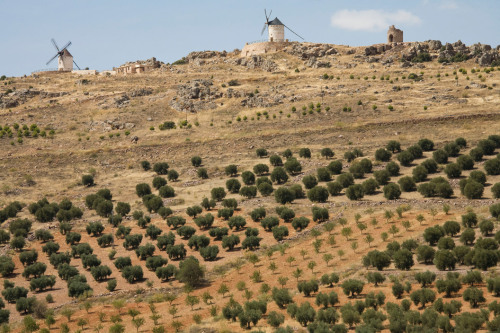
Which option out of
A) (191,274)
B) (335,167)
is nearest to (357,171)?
(335,167)

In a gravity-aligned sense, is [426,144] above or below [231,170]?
above

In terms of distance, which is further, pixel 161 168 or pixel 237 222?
pixel 161 168

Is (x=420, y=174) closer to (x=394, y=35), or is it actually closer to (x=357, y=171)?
(x=357, y=171)

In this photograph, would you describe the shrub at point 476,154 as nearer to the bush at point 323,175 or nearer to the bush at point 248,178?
the bush at point 323,175

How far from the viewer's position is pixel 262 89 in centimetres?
9275

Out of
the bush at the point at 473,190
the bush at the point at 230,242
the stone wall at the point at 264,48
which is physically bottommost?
the bush at the point at 230,242

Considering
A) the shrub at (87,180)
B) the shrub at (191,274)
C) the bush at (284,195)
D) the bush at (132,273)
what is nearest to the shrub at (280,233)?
the bush at (284,195)

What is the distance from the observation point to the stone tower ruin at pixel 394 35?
365 ft

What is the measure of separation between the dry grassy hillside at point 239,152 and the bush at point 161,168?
90 centimetres

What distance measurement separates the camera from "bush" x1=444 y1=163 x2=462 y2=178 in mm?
54088

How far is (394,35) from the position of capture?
11144 centimetres

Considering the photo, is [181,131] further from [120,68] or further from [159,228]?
[120,68]

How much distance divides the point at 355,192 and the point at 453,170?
9.17 metres

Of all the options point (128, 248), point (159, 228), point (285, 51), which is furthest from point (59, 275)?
point (285, 51)
